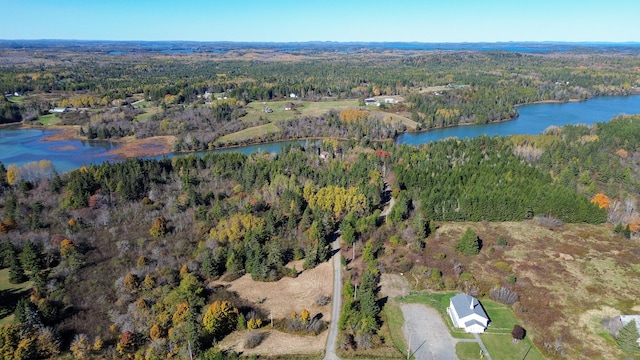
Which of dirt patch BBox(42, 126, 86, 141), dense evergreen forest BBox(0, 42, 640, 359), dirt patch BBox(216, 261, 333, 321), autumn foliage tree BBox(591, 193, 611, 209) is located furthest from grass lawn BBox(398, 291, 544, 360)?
dirt patch BBox(42, 126, 86, 141)

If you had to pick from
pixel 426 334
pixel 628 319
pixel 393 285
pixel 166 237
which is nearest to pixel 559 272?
pixel 628 319

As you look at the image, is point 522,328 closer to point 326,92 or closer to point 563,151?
point 563,151

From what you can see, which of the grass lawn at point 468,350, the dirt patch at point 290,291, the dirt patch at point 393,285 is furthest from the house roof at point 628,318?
the dirt patch at point 290,291

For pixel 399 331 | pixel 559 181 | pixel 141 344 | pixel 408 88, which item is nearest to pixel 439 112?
pixel 408 88

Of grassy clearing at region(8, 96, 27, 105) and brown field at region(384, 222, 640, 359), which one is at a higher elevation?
grassy clearing at region(8, 96, 27, 105)

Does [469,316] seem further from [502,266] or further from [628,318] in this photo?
[628,318]

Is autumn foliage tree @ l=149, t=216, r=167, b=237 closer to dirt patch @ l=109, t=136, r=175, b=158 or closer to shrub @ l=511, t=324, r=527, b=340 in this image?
shrub @ l=511, t=324, r=527, b=340
